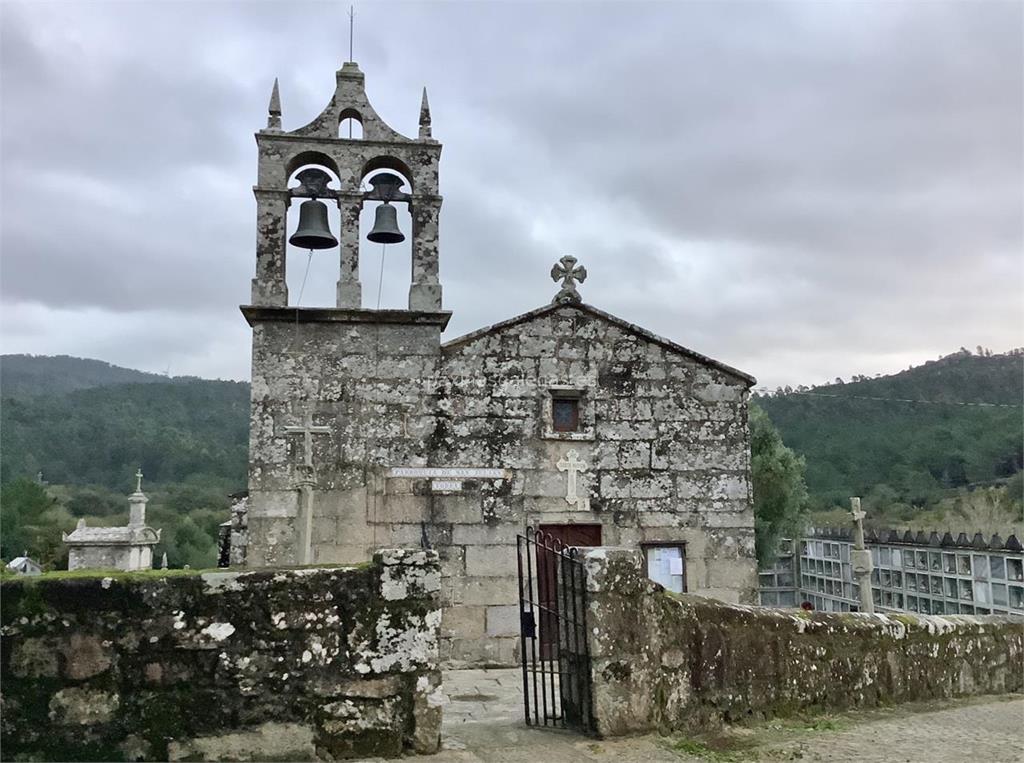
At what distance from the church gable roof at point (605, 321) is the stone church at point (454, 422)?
2cm

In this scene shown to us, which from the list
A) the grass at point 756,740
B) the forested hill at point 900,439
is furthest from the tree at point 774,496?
the forested hill at point 900,439

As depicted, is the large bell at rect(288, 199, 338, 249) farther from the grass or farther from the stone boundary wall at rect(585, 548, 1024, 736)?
the grass

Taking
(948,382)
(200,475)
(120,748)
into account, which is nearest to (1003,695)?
(120,748)

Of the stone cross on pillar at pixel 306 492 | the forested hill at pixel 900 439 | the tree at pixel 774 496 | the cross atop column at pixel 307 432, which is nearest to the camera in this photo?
the stone cross on pillar at pixel 306 492

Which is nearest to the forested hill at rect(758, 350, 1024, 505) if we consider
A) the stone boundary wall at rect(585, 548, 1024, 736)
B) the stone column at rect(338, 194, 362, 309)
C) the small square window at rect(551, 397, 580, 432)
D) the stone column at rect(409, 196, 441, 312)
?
the small square window at rect(551, 397, 580, 432)

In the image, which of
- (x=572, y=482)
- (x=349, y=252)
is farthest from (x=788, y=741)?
(x=349, y=252)

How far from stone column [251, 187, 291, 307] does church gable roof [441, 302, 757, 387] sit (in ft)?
7.20

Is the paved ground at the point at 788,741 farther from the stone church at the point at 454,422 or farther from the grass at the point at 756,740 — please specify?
the stone church at the point at 454,422

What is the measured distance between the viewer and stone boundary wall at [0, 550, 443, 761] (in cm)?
440

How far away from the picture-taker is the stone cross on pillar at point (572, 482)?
10258mm

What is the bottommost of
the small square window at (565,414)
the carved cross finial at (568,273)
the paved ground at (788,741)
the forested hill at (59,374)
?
the paved ground at (788,741)

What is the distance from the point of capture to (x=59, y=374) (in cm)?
10712

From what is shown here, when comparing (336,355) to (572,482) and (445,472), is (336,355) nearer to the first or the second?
Answer: (445,472)

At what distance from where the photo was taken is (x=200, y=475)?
62.8m
